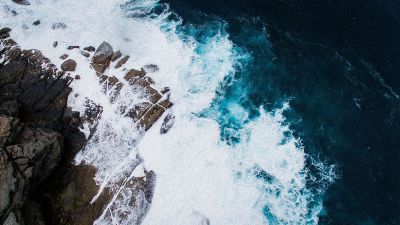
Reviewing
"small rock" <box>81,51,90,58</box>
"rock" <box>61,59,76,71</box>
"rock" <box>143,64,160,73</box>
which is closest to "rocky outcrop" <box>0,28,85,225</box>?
"rock" <box>61,59,76,71</box>

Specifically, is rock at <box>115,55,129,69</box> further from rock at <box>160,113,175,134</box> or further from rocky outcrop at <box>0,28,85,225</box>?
rock at <box>160,113,175,134</box>

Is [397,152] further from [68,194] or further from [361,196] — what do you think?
[68,194]

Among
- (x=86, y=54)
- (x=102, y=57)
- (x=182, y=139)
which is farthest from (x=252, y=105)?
(x=86, y=54)

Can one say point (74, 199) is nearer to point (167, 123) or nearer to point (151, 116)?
point (151, 116)

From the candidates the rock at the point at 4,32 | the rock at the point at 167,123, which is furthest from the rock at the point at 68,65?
the rock at the point at 167,123

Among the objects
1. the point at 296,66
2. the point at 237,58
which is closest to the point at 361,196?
the point at 296,66

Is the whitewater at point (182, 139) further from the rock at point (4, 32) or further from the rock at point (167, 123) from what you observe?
the rock at point (4, 32)
